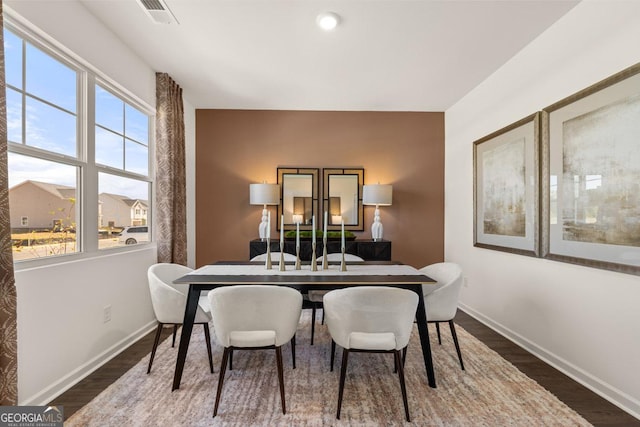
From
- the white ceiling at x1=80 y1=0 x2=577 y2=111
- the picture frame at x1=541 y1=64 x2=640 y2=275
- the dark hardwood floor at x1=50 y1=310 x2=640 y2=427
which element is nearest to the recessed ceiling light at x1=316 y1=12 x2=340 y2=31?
the white ceiling at x1=80 y1=0 x2=577 y2=111

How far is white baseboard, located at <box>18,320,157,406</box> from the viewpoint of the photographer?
6.03 ft

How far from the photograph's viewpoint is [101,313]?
2385mm

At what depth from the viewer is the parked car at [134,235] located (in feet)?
9.30

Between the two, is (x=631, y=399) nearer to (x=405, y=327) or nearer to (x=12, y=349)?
(x=405, y=327)

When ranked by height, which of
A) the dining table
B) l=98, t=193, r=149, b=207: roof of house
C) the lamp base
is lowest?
the dining table

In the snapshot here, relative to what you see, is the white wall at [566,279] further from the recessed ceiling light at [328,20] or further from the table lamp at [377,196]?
the recessed ceiling light at [328,20]

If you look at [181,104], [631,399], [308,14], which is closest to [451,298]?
[631,399]

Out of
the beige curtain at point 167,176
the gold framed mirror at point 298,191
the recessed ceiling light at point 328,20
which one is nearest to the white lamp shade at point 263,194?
the gold framed mirror at point 298,191

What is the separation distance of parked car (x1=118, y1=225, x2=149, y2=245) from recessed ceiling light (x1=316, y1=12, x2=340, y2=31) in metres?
2.65

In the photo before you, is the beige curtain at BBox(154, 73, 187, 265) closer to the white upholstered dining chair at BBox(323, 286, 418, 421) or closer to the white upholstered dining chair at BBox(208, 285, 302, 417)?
the white upholstered dining chair at BBox(208, 285, 302, 417)

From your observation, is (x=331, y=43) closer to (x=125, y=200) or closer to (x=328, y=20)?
(x=328, y=20)

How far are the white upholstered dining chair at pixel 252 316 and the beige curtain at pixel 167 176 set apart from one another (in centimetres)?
182

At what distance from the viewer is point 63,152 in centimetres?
216

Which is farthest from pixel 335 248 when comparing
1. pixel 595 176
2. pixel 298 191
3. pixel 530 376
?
pixel 595 176
